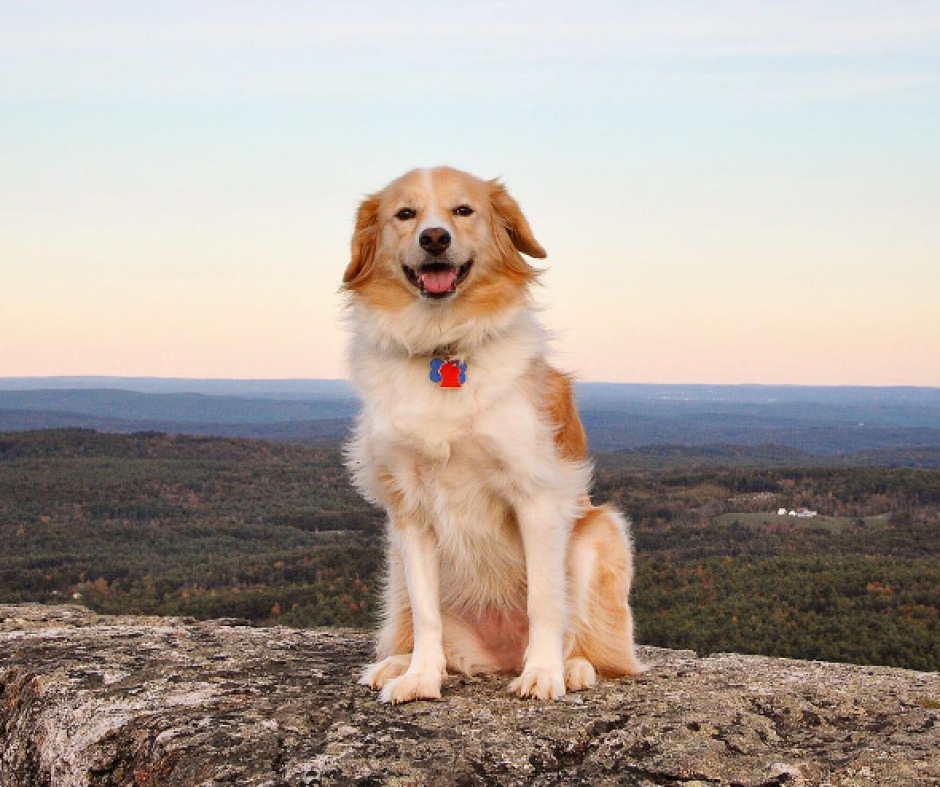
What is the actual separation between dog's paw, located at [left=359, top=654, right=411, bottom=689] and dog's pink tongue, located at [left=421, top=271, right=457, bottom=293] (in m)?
1.98

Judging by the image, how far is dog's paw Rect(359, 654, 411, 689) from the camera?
17.6ft

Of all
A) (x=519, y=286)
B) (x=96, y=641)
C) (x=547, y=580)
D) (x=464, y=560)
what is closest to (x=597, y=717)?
(x=547, y=580)

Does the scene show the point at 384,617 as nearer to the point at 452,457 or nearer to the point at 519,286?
the point at 452,457

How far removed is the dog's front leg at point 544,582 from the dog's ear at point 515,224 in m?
1.38

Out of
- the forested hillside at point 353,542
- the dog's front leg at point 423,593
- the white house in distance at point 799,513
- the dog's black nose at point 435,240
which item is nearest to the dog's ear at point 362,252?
the dog's black nose at point 435,240

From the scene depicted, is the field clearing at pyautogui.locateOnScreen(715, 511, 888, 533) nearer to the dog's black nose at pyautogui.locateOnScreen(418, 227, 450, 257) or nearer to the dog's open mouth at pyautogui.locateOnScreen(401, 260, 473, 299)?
the dog's open mouth at pyautogui.locateOnScreen(401, 260, 473, 299)

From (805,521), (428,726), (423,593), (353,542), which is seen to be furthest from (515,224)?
(805,521)

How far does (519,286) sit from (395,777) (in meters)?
2.57

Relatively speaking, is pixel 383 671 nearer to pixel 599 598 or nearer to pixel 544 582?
pixel 544 582

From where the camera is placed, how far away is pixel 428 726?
461 centimetres

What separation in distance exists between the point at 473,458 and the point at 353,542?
198 ft

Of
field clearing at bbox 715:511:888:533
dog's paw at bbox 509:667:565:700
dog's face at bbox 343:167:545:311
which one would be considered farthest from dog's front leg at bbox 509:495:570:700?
field clearing at bbox 715:511:888:533

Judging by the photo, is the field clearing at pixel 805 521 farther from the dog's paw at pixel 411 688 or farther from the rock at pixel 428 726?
the dog's paw at pixel 411 688

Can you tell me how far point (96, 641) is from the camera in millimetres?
6332
